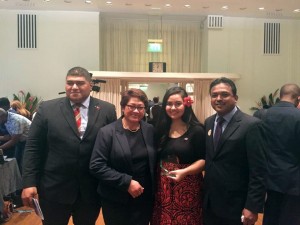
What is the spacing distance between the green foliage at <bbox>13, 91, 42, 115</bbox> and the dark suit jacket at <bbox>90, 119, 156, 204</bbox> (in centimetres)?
723

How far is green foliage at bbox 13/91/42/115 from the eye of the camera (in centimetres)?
891

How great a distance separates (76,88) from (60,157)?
504mm

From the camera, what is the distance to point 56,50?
9.48 meters

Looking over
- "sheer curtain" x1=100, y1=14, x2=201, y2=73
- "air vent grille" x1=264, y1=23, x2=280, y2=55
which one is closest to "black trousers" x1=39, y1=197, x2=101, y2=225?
"sheer curtain" x1=100, y1=14, x2=201, y2=73

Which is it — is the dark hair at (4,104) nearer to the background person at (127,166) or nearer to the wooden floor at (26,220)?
the wooden floor at (26,220)

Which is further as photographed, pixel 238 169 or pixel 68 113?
pixel 68 113

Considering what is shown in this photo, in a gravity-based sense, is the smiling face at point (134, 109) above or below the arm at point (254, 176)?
above

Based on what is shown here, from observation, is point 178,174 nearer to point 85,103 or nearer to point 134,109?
point 134,109

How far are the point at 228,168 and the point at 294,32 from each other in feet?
31.2

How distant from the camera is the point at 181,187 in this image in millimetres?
2254

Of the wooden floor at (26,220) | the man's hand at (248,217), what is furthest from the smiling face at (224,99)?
the wooden floor at (26,220)

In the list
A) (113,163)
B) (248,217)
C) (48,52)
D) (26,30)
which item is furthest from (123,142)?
(26,30)

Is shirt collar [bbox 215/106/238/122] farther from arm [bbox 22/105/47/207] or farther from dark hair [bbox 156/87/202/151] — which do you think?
arm [bbox 22/105/47/207]

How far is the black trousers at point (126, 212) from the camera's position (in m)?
2.20
